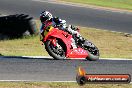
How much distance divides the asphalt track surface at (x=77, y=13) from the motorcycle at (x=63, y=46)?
11.2m

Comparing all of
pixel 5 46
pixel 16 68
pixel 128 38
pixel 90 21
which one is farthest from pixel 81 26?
pixel 16 68

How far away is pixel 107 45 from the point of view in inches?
908

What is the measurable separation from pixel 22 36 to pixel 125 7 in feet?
37.9

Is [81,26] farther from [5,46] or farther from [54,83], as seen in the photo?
[54,83]

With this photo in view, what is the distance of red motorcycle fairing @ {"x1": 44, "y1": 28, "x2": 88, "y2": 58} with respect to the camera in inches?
583

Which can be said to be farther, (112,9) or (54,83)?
(112,9)

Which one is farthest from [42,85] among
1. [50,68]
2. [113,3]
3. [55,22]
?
[113,3]

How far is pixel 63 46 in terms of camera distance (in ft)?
49.5

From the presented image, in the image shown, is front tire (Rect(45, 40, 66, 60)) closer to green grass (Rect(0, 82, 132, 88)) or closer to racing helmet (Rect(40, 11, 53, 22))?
racing helmet (Rect(40, 11, 53, 22))

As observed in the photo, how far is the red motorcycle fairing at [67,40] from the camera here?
14.8 metres

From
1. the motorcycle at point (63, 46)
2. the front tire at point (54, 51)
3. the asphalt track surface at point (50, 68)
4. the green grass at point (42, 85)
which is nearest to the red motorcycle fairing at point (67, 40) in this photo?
the motorcycle at point (63, 46)

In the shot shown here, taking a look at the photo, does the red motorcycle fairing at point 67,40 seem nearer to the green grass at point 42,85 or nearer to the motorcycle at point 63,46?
the motorcycle at point 63,46

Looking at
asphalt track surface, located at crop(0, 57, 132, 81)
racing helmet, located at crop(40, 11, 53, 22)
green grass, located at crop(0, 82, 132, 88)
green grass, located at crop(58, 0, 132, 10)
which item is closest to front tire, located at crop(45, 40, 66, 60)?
asphalt track surface, located at crop(0, 57, 132, 81)

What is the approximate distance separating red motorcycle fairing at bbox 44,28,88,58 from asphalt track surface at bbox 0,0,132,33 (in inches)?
448
